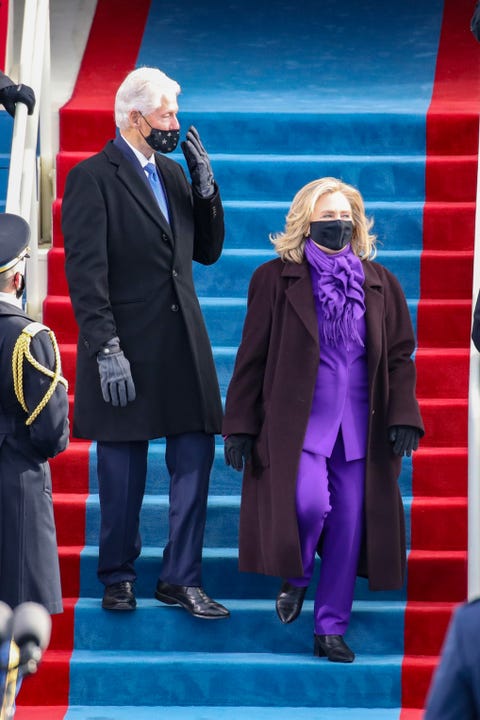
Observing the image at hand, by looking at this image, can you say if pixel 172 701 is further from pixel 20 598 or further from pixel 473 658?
pixel 473 658

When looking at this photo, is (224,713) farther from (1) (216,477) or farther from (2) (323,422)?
(1) (216,477)

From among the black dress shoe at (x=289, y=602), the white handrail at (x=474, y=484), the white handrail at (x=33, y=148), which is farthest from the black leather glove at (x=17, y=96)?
the black dress shoe at (x=289, y=602)

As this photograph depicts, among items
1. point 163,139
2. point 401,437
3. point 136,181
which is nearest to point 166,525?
point 401,437

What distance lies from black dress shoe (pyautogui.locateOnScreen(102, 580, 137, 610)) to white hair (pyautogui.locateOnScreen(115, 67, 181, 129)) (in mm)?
1594

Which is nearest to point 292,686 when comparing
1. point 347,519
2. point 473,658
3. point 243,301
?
point 347,519

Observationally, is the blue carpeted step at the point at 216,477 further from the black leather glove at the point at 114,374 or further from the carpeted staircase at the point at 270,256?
the black leather glove at the point at 114,374

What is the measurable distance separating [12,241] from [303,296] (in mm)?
1101

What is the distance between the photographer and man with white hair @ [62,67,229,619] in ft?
18.6

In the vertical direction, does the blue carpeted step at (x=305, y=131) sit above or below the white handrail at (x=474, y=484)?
above

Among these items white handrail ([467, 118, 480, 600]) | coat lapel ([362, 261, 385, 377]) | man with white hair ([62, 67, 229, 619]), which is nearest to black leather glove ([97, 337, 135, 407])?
man with white hair ([62, 67, 229, 619])

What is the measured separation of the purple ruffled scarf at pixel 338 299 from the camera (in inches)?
220

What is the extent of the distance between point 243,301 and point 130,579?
158cm

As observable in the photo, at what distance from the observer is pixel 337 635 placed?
555 cm

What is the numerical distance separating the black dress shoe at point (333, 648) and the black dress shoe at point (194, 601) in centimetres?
33
